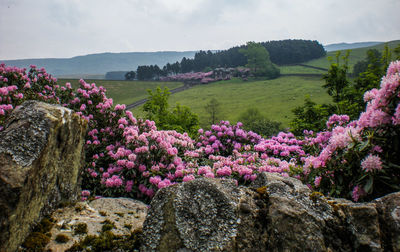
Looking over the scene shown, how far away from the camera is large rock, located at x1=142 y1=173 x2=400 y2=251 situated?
7.06 ft

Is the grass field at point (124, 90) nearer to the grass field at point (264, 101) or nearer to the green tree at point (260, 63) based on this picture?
the grass field at point (264, 101)

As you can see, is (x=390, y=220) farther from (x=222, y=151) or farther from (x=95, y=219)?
(x=222, y=151)

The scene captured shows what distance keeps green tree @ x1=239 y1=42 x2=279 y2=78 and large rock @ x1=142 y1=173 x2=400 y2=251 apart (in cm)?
7837

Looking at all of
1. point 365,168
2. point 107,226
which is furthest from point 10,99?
point 365,168

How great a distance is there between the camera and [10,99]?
7223 mm

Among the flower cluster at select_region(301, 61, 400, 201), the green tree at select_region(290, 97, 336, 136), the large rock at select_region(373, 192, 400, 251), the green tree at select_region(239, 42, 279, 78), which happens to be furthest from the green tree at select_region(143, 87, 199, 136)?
the green tree at select_region(239, 42, 279, 78)

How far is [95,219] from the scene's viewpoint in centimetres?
333

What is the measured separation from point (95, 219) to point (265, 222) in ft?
7.78

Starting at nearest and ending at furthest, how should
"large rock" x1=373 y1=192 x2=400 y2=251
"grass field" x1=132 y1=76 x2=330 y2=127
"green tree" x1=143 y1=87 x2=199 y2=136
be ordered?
"large rock" x1=373 y1=192 x2=400 y2=251 → "green tree" x1=143 y1=87 x2=199 y2=136 → "grass field" x1=132 y1=76 x2=330 y2=127

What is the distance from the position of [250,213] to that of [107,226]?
191cm

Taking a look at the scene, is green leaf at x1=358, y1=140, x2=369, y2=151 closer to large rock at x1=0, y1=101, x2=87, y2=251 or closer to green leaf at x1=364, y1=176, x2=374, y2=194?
green leaf at x1=364, y1=176, x2=374, y2=194

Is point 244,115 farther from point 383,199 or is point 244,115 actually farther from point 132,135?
point 383,199

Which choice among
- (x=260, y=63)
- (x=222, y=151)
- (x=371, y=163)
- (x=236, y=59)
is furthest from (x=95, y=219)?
(x=236, y=59)

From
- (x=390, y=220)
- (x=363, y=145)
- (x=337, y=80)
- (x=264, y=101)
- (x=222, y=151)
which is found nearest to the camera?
(x=390, y=220)
